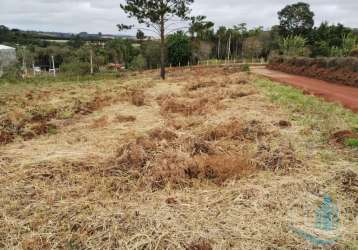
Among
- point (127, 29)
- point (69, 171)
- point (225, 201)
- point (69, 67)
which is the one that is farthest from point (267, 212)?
point (69, 67)

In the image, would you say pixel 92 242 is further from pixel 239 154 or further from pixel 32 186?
pixel 239 154

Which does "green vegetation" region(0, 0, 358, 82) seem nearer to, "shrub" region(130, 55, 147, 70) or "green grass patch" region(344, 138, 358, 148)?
"shrub" region(130, 55, 147, 70)

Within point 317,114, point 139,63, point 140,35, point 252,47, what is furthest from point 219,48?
point 317,114

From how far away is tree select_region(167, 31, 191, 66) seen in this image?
1188 inches

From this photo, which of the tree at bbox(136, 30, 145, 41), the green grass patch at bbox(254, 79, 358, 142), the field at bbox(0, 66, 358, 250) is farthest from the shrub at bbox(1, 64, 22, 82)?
the green grass patch at bbox(254, 79, 358, 142)

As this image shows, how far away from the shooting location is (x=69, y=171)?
3.53 meters

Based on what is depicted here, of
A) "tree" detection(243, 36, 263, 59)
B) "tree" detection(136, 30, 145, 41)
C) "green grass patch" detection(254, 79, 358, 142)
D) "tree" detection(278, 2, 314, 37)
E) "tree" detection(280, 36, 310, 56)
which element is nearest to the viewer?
"green grass patch" detection(254, 79, 358, 142)

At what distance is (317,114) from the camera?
20.3 ft

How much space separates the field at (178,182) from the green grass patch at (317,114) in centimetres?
5

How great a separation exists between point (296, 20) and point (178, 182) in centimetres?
4253

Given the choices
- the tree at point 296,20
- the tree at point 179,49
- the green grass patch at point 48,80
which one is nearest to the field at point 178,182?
the green grass patch at point 48,80

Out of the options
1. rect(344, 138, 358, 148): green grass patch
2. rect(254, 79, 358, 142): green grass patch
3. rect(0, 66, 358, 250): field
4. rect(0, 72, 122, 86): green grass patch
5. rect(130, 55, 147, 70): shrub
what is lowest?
rect(0, 66, 358, 250): field

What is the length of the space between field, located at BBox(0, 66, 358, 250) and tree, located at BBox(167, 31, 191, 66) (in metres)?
25.5

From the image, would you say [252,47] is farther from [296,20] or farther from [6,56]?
[6,56]
